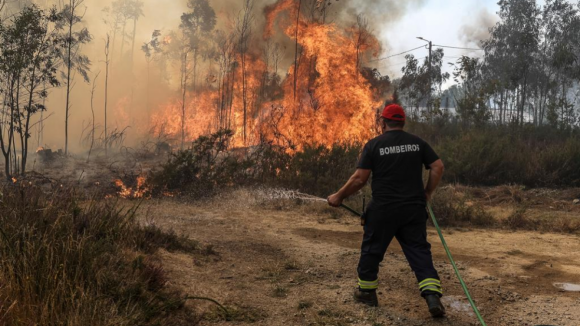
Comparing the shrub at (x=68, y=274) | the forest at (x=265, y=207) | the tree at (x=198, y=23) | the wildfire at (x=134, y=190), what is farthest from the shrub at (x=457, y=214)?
the tree at (x=198, y=23)

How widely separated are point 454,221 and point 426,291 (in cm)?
509

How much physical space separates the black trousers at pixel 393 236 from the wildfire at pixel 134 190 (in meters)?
7.73

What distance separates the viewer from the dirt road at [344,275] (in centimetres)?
385

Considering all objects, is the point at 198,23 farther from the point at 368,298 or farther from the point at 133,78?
the point at 368,298

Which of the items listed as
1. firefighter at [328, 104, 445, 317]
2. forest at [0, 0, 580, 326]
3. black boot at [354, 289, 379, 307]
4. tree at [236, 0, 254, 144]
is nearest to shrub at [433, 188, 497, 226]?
forest at [0, 0, 580, 326]

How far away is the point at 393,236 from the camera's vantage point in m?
3.91

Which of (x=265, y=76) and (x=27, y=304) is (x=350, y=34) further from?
(x=27, y=304)

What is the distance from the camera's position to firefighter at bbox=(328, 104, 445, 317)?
12.9 ft

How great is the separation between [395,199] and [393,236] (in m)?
0.33

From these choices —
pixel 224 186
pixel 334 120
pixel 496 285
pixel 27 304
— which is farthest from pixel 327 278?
pixel 334 120

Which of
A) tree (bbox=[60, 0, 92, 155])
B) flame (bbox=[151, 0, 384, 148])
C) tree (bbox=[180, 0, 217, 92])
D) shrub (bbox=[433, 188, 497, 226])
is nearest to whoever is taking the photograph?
shrub (bbox=[433, 188, 497, 226])

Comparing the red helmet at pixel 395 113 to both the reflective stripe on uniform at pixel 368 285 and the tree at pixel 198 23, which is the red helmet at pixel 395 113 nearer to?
the reflective stripe on uniform at pixel 368 285

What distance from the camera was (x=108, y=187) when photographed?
11289mm

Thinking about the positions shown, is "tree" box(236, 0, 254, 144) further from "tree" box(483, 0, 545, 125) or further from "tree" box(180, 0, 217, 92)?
"tree" box(483, 0, 545, 125)
